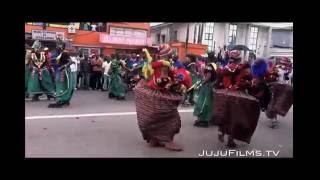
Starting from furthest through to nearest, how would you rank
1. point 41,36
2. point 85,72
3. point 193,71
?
point 85,72, point 193,71, point 41,36

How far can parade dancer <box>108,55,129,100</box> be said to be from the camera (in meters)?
7.72

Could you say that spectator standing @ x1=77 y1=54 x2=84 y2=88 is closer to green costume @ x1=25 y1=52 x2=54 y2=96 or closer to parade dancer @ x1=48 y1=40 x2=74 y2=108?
parade dancer @ x1=48 y1=40 x2=74 y2=108

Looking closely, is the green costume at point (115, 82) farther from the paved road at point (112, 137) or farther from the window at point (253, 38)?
the window at point (253, 38)

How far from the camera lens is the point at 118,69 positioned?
27.9 ft

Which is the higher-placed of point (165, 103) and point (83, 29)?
point (83, 29)

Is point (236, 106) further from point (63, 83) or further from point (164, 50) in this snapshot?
point (63, 83)

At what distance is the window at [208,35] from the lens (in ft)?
14.5

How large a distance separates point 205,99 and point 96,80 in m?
2.87

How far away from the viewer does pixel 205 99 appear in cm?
607

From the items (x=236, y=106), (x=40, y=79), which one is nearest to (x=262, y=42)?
(x=236, y=106)

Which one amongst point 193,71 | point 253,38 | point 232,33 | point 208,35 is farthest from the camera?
point 193,71
